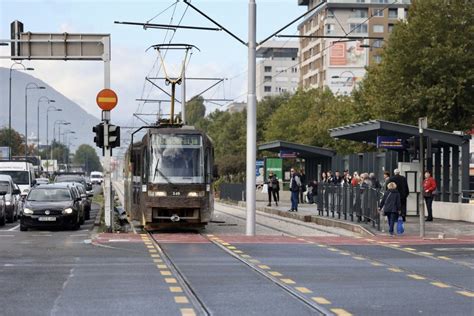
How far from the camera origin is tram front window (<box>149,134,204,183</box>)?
2797 centimetres

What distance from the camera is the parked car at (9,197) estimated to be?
3600 cm

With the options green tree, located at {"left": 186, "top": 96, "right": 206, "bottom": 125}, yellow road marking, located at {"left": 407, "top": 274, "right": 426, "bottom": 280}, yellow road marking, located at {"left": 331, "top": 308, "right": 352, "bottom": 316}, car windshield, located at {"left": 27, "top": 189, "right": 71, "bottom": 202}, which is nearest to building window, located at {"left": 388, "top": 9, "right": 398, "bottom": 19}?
green tree, located at {"left": 186, "top": 96, "right": 206, "bottom": 125}

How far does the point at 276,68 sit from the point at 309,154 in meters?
124

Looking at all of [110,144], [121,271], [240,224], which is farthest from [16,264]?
[240,224]

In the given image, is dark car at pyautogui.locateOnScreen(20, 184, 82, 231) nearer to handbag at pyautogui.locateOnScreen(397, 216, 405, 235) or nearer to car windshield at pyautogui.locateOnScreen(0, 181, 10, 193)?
car windshield at pyautogui.locateOnScreen(0, 181, 10, 193)

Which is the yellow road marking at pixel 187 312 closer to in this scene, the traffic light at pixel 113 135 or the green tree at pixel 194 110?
the traffic light at pixel 113 135

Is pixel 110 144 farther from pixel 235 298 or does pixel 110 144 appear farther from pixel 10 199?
pixel 235 298

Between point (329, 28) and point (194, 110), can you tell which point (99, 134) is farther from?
point (194, 110)

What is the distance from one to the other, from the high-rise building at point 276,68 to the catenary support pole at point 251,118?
145m

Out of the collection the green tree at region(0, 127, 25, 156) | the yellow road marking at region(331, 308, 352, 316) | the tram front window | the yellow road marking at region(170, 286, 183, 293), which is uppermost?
the green tree at region(0, 127, 25, 156)

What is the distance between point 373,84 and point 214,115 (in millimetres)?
88352

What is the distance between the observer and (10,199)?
1427 inches

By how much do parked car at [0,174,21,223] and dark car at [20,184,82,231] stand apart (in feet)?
14.1

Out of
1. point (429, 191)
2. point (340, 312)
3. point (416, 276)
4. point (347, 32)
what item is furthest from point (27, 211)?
point (347, 32)
